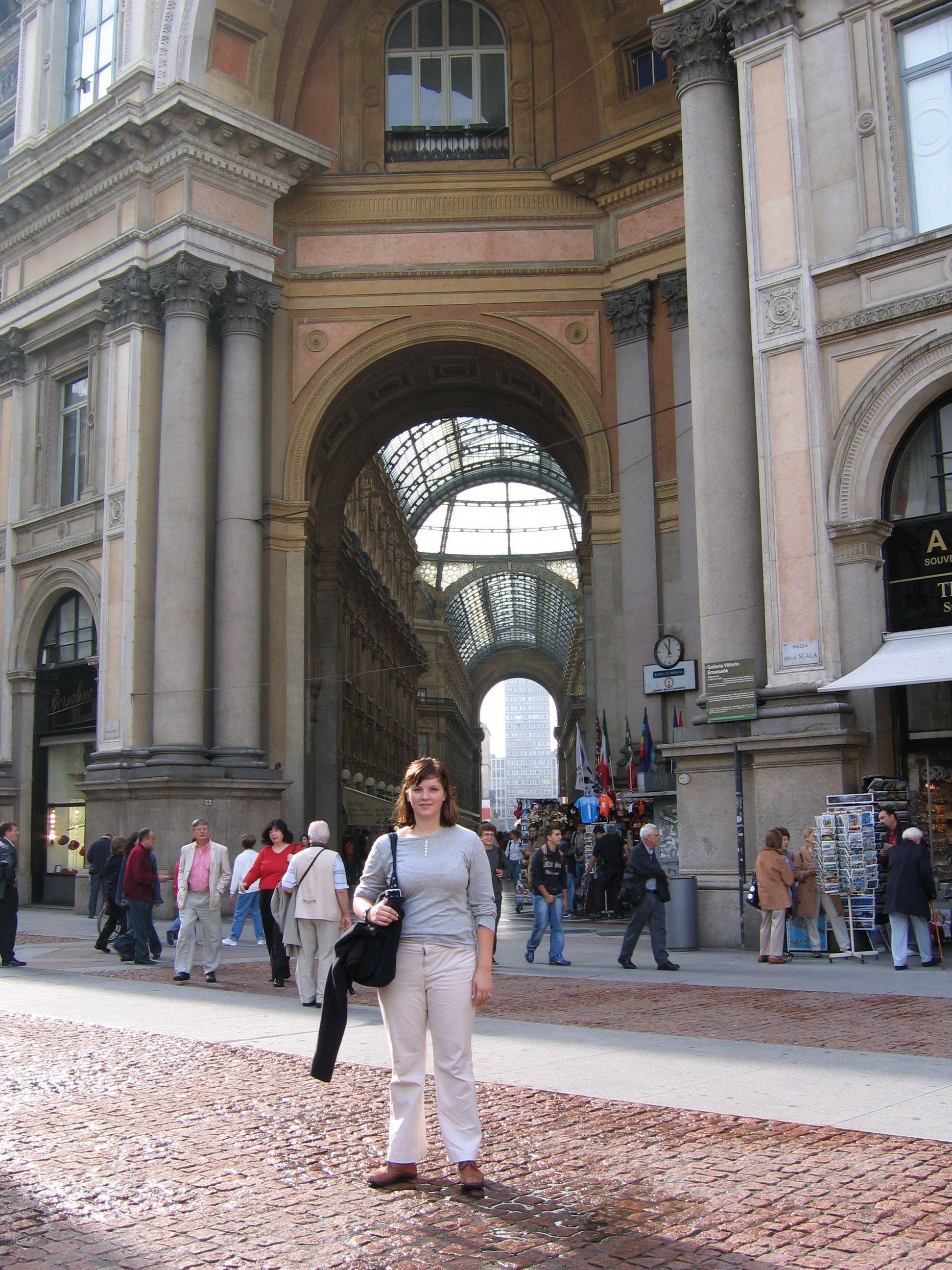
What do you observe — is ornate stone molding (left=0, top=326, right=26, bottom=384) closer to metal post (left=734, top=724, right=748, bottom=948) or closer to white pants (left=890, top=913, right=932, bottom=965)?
metal post (left=734, top=724, right=748, bottom=948)

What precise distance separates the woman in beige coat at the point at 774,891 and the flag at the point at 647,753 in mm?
8846

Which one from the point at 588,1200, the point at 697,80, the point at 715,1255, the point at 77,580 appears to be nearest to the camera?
the point at 715,1255

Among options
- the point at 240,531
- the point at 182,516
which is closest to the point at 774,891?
the point at 240,531

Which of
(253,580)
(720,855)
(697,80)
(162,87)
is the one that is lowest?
(720,855)

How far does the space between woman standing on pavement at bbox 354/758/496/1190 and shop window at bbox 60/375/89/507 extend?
2327cm

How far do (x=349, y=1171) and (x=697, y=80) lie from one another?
17.2 meters

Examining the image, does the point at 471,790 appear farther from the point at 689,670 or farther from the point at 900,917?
the point at 900,917

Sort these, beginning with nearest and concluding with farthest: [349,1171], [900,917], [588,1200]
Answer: [588,1200]
[349,1171]
[900,917]

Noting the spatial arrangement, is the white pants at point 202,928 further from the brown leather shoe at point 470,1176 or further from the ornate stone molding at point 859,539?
the ornate stone molding at point 859,539

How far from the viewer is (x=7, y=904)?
14477mm

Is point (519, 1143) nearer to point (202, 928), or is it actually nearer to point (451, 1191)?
point (451, 1191)

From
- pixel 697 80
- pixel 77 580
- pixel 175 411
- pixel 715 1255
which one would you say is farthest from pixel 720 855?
pixel 77 580

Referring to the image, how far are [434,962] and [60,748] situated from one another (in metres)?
23.6

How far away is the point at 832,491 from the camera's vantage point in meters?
16.1
